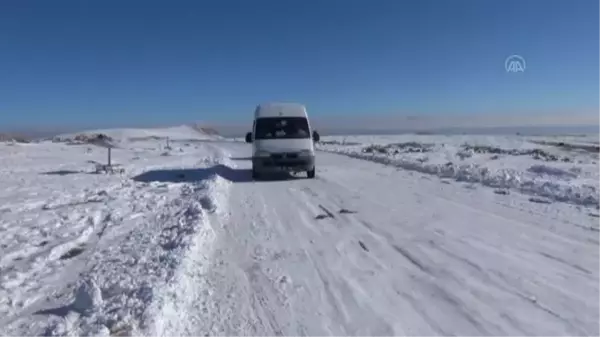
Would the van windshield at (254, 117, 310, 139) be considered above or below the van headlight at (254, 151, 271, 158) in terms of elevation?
above

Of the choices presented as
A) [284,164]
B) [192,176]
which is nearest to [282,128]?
[284,164]

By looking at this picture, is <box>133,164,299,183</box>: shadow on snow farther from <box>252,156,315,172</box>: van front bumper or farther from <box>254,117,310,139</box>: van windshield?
<box>254,117,310,139</box>: van windshield

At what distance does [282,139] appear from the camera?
18094 millimetres

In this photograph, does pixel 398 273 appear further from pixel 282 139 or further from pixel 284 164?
pixel 282 139

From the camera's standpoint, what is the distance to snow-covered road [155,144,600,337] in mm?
4777

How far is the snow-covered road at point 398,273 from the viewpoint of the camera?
4777 millimetres

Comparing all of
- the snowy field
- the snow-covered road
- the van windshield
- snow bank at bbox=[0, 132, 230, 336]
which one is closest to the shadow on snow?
the van windshield

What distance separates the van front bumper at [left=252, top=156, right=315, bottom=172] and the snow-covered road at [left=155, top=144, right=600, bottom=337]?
5.98 meters

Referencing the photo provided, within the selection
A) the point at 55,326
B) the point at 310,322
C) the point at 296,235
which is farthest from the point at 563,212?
the point at 55,326

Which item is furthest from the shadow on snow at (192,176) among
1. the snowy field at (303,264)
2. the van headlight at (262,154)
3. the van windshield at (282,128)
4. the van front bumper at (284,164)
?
the snowy field at (303,264)

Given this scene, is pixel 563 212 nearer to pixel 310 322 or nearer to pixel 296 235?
pixel 296 235

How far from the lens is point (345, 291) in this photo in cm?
573

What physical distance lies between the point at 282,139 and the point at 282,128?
686 mm

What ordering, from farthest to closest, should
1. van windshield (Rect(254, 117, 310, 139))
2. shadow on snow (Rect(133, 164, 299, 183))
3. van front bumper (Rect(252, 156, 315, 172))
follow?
1. van windshield (Rect(254, 117, 310, 139))
2. shadow on snow (Rect(133, 164, 299, 183))
3. van front bumper (Rect(252, 156, 315, 172))
